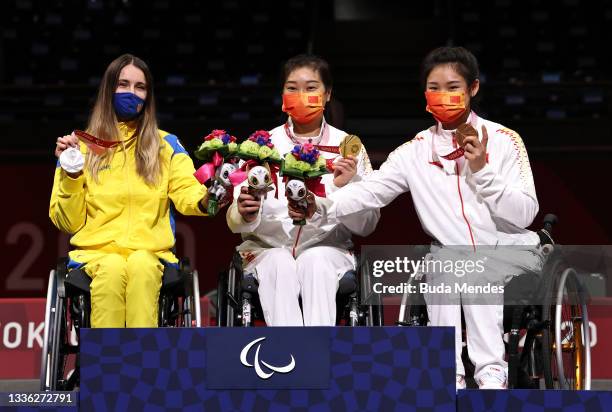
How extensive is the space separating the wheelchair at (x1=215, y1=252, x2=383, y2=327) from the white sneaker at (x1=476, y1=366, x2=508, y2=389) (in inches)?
18.2

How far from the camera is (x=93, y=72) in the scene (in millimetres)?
9328

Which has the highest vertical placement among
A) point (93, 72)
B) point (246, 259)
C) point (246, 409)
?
point (93, 72)

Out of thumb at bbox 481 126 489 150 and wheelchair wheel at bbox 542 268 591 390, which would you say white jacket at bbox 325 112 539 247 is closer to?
thumb at bbox 481 126 489 150

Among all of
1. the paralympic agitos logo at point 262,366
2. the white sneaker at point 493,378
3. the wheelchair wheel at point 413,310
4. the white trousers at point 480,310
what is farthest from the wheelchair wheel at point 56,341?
the white sneaker at point 493,378

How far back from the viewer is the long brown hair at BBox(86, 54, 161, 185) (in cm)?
421

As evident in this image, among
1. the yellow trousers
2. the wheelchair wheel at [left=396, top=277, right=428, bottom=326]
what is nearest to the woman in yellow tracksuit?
the yellow trousers

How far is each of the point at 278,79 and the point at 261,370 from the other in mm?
6170

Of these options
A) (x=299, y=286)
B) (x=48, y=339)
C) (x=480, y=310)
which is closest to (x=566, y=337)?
(x=480, y=310)

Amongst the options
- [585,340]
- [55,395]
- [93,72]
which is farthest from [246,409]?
[93,72]

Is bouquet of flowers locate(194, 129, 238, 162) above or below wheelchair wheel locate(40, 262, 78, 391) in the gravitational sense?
above

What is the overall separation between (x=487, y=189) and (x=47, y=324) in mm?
1561

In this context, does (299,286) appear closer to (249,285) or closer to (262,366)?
(249,285)

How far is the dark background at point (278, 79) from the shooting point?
22.4 ft

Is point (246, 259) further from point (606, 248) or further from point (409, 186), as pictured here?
point (606, 248)
